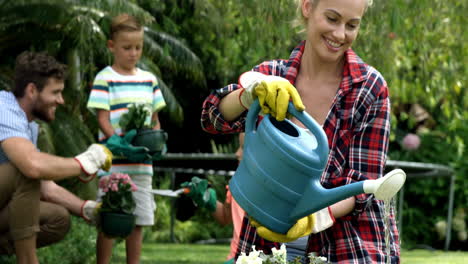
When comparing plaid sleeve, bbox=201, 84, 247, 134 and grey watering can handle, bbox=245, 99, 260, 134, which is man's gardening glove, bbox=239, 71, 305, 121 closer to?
grey watering can handle, bbox=245, 99, 260, 134

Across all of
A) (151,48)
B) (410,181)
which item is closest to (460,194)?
(410,181)

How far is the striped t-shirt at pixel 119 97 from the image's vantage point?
4.28 m

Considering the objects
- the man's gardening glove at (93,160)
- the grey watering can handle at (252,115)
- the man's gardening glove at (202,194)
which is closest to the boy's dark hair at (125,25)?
the man's gardening glove at (93,160)

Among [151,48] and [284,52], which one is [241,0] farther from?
[151,48]

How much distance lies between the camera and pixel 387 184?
6.02 feet

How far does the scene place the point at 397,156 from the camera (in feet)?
27.8

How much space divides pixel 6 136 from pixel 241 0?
2.13 m

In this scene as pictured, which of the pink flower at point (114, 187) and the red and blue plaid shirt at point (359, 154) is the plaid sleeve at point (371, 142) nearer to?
the red and blue plaid shirt at point (359, 154)

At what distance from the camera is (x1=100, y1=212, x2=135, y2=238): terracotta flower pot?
13.0 ft

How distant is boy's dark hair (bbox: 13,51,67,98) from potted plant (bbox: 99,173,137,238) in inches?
23.8

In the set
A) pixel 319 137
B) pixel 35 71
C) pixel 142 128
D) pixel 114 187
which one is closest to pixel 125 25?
pixel 142 128

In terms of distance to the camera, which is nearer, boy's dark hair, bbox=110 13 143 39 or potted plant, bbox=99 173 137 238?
potted plant, bbox=99 173 137 238

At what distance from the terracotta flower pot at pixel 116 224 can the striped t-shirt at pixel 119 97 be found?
1.16 ft

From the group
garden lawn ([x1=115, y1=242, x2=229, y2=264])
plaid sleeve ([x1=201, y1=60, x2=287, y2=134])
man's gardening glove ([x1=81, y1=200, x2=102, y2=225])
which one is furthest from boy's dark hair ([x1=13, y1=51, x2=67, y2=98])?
garden lawn ([x1=115, y1=242, x2=229, y2=264])
